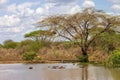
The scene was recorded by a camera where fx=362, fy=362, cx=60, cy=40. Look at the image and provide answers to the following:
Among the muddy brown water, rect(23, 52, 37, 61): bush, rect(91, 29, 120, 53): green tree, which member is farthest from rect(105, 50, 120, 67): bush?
rect(23, 52, 37, 61): bush

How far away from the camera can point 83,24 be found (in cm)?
4269

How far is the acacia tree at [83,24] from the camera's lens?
42125 mm

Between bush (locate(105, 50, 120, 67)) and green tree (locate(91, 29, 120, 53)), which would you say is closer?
bush (locate(105, 50, 120, 67))

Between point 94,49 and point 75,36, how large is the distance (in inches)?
123

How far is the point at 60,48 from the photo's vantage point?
47.5 meters

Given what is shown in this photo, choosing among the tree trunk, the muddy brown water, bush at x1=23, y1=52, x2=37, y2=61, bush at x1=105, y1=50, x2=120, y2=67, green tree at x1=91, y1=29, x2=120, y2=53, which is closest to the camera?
the muddy brown water

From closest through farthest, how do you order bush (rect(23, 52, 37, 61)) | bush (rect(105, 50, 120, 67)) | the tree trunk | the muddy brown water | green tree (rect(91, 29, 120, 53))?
the muddy brown water
bush (rect(105, 50, 120, 67))
the tree trunk
bush (rect(23, 52, 37, 61))
green tree (rect(91, 29, 120, 53))

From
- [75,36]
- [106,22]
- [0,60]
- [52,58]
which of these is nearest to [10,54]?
[0,60]

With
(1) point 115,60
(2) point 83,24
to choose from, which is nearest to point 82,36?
(2) point 83,24

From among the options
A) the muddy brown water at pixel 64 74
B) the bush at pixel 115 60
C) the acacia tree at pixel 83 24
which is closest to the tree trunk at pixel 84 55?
the acacia tree at pixel 83 24

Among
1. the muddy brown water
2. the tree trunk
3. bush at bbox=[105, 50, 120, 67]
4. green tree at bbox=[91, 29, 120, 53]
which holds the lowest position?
the muddy brown water

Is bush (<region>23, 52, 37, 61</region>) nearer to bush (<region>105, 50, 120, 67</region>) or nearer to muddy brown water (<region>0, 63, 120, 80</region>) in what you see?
bush (<region>105, 50, 120, 67</region>)

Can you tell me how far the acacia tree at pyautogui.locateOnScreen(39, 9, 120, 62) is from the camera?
4212 cm

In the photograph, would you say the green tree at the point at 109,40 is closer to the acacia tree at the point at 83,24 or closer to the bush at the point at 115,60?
the acacia tree at the point at 83,24
